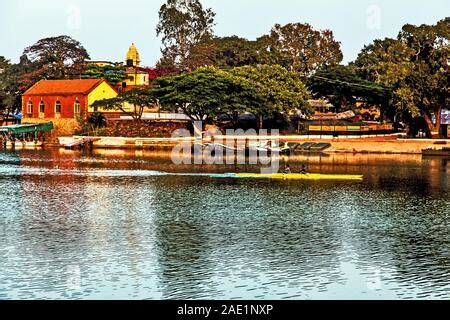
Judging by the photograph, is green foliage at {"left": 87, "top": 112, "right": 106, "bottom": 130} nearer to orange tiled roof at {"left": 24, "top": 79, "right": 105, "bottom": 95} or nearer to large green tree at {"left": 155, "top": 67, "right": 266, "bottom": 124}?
orange tiled roof at {"left": 24, "top": 79, "right": 105, "bottom": 95}

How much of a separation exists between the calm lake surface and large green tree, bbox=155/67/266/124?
35051 millimetres

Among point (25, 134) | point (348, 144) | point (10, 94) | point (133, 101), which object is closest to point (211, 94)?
point (133, 101)

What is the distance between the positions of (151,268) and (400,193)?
29.2m

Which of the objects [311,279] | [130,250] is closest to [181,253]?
[130,250]

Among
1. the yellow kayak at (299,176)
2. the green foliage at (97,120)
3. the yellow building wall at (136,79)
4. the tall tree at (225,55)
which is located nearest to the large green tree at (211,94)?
the green foliage at (97,120)

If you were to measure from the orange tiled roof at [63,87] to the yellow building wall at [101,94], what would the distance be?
29.9 inches

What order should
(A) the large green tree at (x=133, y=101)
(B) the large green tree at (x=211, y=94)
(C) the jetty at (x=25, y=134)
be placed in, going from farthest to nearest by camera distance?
1. (C) the jetty at (x=25, y=134)
2. (A) the large green tree at (x=133, y=101)
3. (B) the large green tree at (x=211, y=94)

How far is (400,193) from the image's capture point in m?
56.0

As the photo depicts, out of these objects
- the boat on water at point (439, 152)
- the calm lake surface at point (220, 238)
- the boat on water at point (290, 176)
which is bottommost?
the calm lake surface at point (220, 238)

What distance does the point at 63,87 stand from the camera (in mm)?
117562

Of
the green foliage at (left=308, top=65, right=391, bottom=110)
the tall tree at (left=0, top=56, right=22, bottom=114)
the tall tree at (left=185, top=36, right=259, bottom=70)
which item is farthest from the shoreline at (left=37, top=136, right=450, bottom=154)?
the tall tree at (left=0, top=56, right=22, bottom=114)

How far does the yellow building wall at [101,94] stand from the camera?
115375 mm

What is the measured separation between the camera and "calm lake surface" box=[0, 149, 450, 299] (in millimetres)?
28422

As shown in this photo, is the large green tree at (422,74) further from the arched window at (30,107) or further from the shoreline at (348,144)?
the arched window at (30,107)
